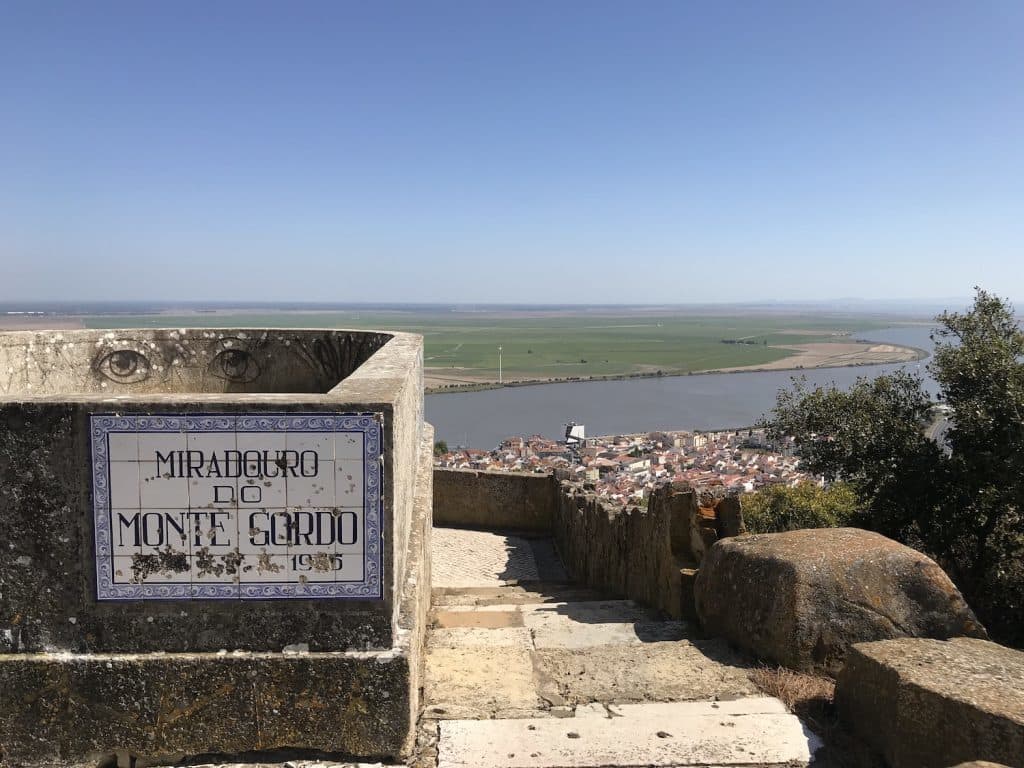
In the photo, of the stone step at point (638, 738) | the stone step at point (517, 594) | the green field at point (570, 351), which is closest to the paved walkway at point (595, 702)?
the stone step at point (638, 738)

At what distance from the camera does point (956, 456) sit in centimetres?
917

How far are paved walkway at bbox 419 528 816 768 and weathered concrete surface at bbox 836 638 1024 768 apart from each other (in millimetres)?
401

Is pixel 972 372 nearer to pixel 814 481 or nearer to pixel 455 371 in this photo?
pixel 814 481

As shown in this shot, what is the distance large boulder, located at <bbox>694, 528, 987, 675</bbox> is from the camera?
5059 millimetres

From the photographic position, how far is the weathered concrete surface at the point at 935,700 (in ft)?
11.6

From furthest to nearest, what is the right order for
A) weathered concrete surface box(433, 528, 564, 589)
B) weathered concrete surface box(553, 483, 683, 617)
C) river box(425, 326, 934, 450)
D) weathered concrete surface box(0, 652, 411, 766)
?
river box(425, 326, 934, 450), weathered concrete surface box(433, 528, 564, 589), weathered concrete surface box(553, 483, 683, 617), weathered concrete surface box(0, 652, 411, 766)

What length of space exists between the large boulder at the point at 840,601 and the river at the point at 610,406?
1438 inches

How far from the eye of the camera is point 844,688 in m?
4.45

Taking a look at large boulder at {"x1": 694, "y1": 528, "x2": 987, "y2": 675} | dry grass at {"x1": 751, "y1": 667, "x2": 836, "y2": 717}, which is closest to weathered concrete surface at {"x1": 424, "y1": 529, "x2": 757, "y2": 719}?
dry grass at {"x1": 751, "y1": 667, "x2": 836, "y2": 717}

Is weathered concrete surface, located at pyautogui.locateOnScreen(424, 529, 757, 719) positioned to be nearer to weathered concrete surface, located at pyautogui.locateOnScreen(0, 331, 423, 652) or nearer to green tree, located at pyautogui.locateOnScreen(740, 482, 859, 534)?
weathered concrete surface, located at pyautogui.locateOnScreen(0, 331, 423, 652)

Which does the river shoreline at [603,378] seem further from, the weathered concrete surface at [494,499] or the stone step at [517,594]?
the stone step at [517,594]

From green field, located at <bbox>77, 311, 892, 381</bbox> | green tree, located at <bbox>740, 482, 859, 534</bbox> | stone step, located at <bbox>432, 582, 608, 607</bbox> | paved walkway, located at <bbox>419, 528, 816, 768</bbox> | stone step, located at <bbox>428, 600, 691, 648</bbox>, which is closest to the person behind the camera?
paved walkway, located at <bbox>419, 528, 816, 768</bbox>

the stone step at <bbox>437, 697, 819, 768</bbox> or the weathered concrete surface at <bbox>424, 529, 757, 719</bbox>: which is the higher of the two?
the stone step at <bbox>437, 697, 819, 768</bbox>

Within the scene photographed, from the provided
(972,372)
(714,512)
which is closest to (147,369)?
(714,512)
